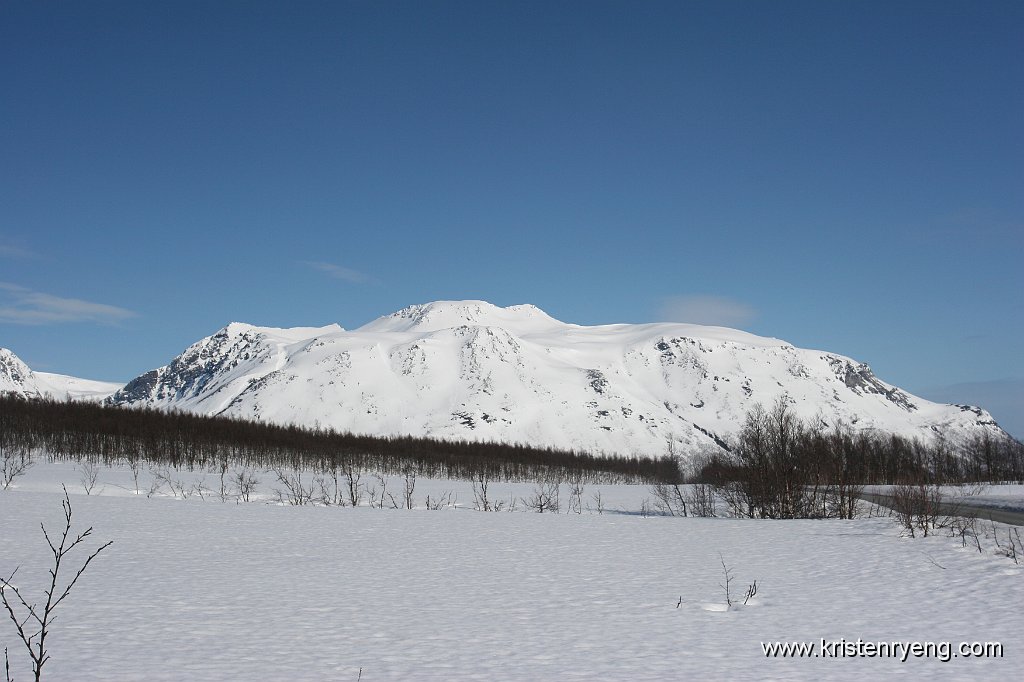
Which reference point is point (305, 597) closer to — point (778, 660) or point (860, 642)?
point (778, 660)

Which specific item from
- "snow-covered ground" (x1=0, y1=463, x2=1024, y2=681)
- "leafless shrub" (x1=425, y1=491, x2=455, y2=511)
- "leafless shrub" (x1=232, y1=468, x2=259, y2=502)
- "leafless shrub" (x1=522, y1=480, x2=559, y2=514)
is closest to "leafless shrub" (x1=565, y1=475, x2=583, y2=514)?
"leafless shrub" (x1=522, y1=480, x2=559, y2=514)

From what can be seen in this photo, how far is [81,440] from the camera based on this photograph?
2938 inches

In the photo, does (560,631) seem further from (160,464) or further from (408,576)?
(160,464)

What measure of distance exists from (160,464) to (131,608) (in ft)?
218

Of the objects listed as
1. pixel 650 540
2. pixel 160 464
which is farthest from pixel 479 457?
pixel 650 540

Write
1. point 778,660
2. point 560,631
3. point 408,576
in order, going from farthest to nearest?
point 408,576 < point 560,631 < point 778,660

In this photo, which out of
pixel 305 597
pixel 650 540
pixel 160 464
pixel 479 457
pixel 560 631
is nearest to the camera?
pixel 560 631

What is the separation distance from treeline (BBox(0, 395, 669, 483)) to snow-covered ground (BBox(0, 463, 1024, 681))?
88.2 ft

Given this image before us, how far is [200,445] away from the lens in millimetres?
89375

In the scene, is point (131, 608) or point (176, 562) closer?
point (131, 608)

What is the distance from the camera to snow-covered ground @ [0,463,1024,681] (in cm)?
932

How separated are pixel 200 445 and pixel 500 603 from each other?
86065 mm

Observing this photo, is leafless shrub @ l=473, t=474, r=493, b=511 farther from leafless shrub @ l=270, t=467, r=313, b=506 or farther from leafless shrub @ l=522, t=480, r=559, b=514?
leafless shrub @ l=270, t=467, r=313, b=506

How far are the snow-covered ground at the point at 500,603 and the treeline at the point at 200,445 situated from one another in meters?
26.9
